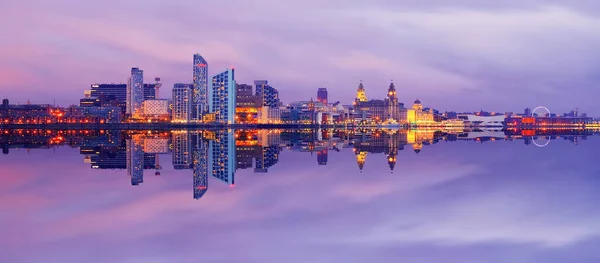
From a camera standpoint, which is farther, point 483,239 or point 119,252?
point 483,239

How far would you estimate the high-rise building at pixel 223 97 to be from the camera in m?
176

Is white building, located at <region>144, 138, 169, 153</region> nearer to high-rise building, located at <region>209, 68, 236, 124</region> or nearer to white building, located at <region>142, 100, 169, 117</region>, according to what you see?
high-rise building, located at <region>209, 68, 236, 124</region>

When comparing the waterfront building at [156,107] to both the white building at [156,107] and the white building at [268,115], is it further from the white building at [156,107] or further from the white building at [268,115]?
the white building at [268,115]

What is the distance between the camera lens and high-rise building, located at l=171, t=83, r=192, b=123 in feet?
604

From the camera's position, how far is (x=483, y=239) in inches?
437

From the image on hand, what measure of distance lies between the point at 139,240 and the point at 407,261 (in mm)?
4900

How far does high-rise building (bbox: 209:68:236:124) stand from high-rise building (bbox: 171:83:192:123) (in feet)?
24.8

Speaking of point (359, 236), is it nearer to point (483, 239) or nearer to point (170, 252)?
point (483, 239)

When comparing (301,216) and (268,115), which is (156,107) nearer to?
(268,115)

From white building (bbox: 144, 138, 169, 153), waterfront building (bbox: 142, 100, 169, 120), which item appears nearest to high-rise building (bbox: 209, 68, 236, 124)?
waterfront building (bbox: 142, 100, 169, 120)

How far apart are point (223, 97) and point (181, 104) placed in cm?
1658

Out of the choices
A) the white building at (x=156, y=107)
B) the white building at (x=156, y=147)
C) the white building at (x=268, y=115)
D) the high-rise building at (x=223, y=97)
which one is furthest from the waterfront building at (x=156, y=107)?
the white building at (x=156, y=147)

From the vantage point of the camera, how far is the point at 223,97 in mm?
178375

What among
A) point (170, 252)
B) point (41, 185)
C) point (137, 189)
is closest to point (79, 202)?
point (137, 189)
